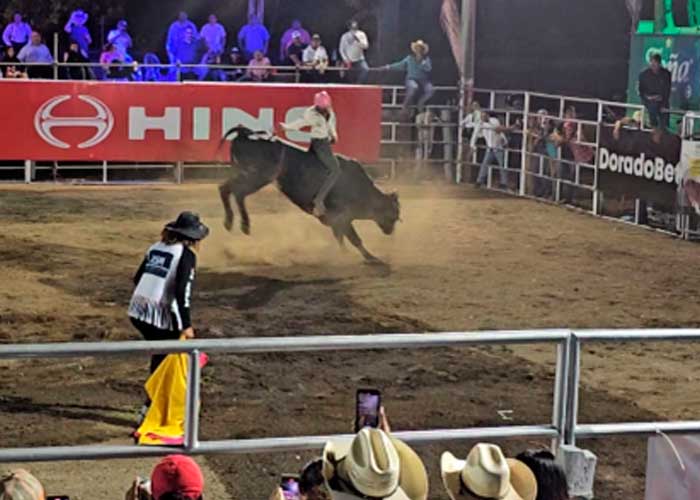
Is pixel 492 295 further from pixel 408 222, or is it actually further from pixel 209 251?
pixel 408 222

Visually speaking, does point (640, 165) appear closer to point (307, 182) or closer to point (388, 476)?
point (307, 182)

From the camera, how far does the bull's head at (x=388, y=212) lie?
15.8m

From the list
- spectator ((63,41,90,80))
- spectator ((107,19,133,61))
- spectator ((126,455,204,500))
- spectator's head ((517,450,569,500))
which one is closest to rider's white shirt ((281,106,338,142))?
spectator ((63,41,90,80))

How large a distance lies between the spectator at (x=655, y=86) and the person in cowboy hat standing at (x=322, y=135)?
6723mm

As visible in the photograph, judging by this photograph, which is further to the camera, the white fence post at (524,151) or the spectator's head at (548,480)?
the white fence post at (524,151)

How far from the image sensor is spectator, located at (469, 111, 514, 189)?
2265 cm

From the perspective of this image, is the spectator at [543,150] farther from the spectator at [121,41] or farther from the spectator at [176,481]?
the spectator at [176,481]

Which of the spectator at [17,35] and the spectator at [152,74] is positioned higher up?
the spectator at [17,35]

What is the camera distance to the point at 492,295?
1366cm

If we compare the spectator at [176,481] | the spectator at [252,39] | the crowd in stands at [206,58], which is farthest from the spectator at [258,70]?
the spectator at [176,481]

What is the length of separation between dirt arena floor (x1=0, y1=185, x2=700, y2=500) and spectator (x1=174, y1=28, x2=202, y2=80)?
3.44 m

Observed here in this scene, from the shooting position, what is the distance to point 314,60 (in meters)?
24.5

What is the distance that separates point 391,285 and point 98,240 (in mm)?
4182

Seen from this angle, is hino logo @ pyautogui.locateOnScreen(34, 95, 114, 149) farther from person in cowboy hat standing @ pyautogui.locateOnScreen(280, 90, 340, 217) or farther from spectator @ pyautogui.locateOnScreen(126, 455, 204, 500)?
spectator @ pyautogui.locateOnScreen(126, 455, 204, 500)
